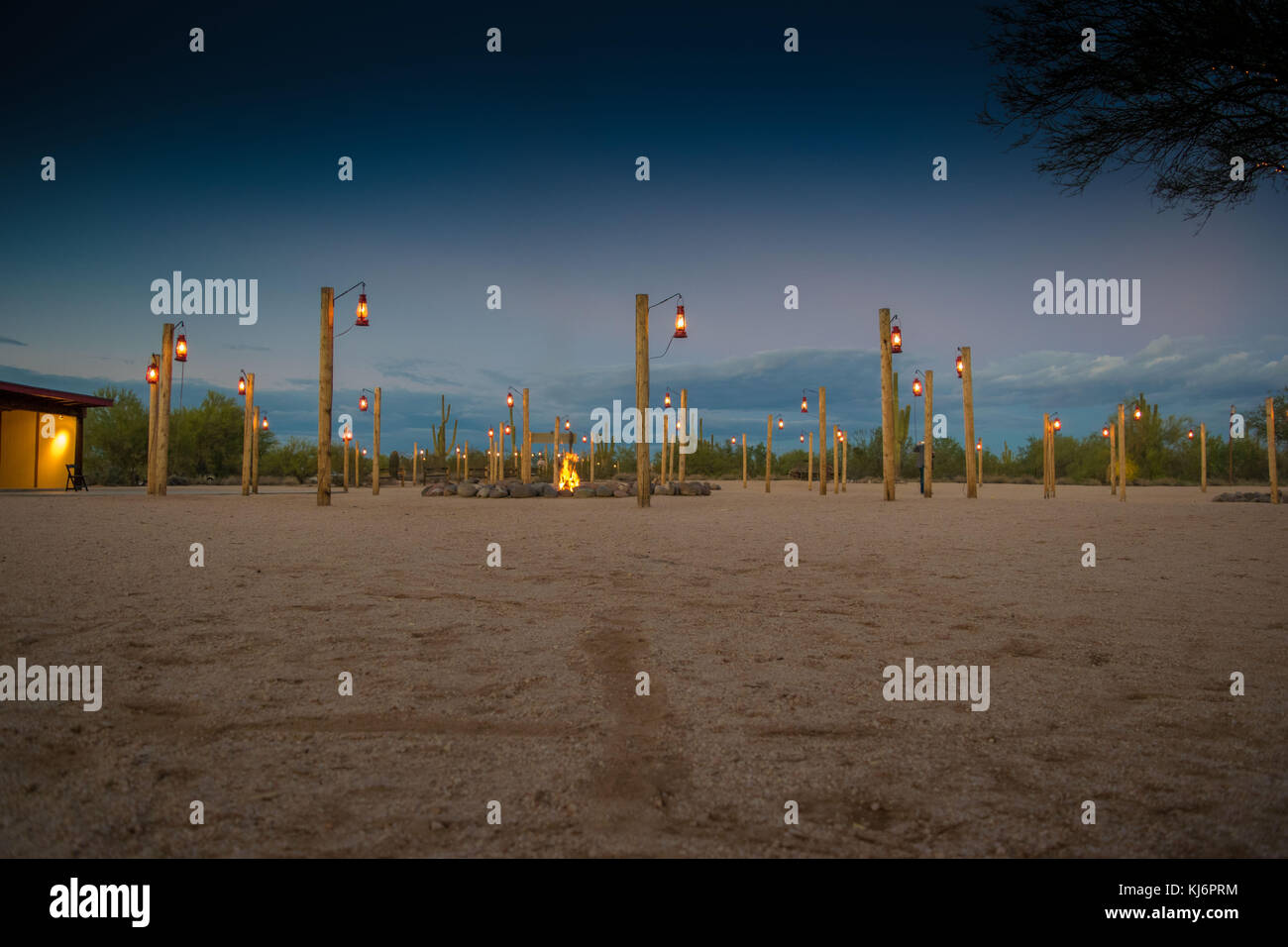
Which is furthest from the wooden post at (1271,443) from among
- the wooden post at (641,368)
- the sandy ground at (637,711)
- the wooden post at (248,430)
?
the wooden post at (248,430)

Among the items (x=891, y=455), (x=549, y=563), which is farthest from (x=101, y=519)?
(x=891, y=455)

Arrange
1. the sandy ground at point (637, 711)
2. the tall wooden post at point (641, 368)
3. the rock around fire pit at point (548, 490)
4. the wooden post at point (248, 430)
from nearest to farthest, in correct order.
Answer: the sandy ground at point (637, 711)
the tall wooden post at point (641, 368)
the wooden post at point (248, 430)
the rock around fire pit at point (548, 490)

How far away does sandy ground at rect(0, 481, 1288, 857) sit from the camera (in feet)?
6.57

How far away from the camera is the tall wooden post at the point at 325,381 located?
14.6m

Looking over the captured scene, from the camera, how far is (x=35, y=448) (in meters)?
23.2

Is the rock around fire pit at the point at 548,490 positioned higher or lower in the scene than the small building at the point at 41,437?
lower

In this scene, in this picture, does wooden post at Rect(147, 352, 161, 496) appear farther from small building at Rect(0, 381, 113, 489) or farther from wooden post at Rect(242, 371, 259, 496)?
small building at Rect(0, 381, 113, 489)

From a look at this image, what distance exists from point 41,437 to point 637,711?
95.0 ft

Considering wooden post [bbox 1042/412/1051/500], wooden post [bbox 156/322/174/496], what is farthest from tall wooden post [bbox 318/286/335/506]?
wooden post [bbox 1042/412/1051/500]

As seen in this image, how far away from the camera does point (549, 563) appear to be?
23.5 ft

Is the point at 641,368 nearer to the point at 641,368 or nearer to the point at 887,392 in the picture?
the point at 641,368

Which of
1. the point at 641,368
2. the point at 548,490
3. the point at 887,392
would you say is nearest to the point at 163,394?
the point at 548,490

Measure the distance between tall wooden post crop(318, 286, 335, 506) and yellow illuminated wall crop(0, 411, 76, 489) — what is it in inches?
617

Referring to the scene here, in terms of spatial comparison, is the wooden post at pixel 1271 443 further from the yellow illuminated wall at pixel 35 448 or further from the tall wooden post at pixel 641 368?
the yellow illuminated wall at pixel 35 448
